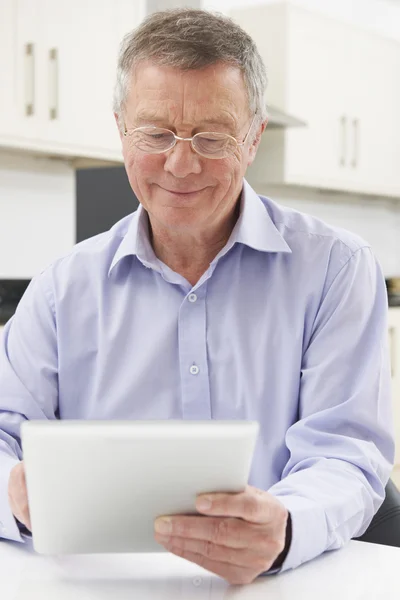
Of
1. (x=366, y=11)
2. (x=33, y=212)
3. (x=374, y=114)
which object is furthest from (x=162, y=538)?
(x=366, y=11)

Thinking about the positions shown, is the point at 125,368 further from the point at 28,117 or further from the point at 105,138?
the point at 105,138

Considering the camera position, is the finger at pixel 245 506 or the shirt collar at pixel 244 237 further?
the shirt collar at pixel 244 237

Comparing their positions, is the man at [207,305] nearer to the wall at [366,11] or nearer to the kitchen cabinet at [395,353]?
the kitchen cabinet at [395,353]

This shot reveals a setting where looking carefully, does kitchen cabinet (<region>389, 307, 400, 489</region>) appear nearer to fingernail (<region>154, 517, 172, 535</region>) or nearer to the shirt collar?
the shirt collar

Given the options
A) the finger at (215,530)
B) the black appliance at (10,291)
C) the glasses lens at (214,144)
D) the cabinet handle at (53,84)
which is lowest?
the black appliance at (10,291)

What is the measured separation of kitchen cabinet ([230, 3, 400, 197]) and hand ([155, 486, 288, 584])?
3.59m

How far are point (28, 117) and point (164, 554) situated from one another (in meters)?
2.37

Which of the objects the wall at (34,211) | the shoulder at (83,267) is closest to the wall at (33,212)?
the wall at (34,211)

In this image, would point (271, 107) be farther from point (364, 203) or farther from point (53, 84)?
point (364, 203)

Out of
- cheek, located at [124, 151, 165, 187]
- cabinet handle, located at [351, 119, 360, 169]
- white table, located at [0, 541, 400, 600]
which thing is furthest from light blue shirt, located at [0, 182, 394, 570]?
cabinet handle, located at [351, 119, 360, 169]

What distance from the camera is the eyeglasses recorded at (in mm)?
1405

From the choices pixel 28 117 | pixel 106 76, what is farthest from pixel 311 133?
pixel 28 117

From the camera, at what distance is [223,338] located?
4.91 ft

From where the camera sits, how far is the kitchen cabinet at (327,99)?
4.41 m
